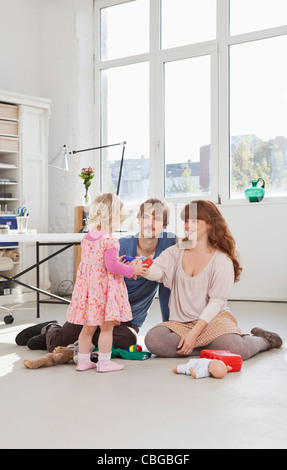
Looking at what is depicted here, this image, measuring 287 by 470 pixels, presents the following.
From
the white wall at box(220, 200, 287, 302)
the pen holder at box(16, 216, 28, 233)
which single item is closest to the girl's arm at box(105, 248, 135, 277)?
the pen holder at box(16, 216, 28, 233)

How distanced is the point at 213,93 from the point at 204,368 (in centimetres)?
393

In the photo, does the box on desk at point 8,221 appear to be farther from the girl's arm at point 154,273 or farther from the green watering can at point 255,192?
the girl's arm at point 154,273

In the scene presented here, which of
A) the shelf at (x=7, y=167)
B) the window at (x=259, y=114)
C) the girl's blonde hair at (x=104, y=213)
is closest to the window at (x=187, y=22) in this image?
the window at (x=259, y=114)

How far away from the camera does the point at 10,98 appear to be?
560 cm

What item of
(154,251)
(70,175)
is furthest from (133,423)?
(70,175)

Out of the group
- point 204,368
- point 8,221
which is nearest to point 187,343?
point 204,368

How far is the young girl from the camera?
265 cm

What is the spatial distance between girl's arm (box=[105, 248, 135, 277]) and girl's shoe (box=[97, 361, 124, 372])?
0.42 metres

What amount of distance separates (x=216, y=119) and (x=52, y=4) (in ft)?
8.01

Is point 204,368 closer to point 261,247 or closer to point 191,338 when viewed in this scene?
point 191,338

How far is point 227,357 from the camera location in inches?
102

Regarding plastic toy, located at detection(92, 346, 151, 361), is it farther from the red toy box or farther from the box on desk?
the box on desk

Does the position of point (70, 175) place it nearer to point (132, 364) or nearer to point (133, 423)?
point (132, 364)

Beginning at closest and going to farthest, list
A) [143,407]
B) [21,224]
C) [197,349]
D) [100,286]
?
[143,407]
[100,286]
[197,349]
[21,224]
